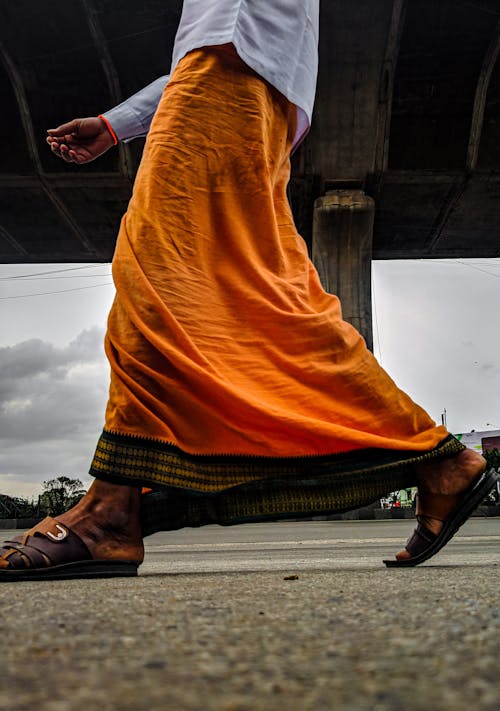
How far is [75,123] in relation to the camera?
197cm

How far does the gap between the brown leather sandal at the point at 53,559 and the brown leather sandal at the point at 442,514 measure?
0.63 metres

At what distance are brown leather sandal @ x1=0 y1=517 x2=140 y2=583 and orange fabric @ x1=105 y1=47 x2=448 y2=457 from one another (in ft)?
0.73

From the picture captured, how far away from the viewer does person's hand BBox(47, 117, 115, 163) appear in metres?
1.98

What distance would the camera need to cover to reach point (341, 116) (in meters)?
8.85

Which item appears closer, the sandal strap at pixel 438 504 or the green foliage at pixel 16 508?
the sandal strap at pixel 438 504

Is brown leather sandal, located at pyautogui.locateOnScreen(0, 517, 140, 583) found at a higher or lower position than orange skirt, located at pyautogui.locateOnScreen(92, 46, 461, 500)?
lower

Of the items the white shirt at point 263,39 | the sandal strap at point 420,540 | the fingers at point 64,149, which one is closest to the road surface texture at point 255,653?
the sandal strap at point 420,540

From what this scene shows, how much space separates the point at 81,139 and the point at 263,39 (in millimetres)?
576

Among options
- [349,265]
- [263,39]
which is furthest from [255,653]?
[349,265]

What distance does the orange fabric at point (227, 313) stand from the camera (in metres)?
1.46

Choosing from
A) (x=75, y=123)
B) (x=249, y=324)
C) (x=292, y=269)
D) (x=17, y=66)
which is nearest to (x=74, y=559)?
(x=249, y=324)

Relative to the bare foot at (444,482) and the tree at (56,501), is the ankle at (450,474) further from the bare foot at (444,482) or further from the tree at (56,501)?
the tree at (56,501)

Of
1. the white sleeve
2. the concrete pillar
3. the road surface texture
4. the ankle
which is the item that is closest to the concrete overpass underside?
the concrete pillar

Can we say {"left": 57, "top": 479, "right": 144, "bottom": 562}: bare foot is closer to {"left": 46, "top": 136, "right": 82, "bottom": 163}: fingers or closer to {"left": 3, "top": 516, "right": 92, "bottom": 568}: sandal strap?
{"left": 3, "top": 516, "right": 92, "bottom": 568}: sandal strap
